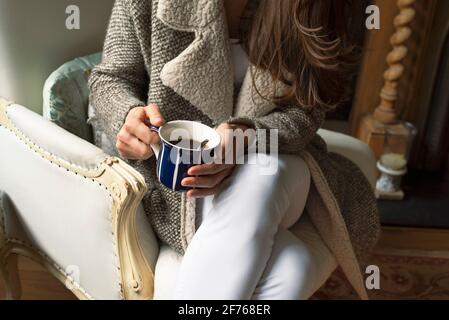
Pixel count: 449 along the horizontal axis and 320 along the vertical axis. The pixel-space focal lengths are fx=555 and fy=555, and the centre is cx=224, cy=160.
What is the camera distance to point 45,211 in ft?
3.29

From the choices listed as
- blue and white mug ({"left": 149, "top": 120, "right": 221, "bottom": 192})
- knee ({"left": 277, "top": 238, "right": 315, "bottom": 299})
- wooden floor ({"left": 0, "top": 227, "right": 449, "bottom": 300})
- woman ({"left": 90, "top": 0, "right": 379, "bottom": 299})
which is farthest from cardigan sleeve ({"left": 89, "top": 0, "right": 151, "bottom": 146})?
wooden floor ({"left": 0, "top": 227, "right": 449, "bottom": 300})

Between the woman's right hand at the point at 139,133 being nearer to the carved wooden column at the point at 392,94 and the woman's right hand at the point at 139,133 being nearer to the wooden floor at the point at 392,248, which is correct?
the wooden floor at the point at 392,248

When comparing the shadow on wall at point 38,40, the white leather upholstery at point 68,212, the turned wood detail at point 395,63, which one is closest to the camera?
the white leather upholstery at point 68,212

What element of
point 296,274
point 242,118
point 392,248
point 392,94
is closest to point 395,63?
point 392,94

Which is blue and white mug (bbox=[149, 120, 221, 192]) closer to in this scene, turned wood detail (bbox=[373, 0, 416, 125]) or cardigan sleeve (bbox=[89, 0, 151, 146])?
cardigan sleeve (bbox=[89, 0, 151, 146])

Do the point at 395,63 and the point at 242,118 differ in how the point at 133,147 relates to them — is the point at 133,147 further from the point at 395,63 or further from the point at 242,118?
the point at 395,63

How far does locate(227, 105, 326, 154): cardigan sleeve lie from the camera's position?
97 cm

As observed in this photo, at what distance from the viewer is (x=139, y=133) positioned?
90cm

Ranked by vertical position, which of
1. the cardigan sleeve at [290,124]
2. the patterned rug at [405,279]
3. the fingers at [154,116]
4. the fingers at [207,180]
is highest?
the fingers at [154,116]

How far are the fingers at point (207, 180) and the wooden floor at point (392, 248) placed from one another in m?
0.73

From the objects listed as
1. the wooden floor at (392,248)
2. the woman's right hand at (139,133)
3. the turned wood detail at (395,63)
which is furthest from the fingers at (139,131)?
the turned wood detail at (395,63)

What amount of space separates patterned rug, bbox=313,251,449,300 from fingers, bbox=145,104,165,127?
0.79m

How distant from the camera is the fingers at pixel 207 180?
84 centimetres
